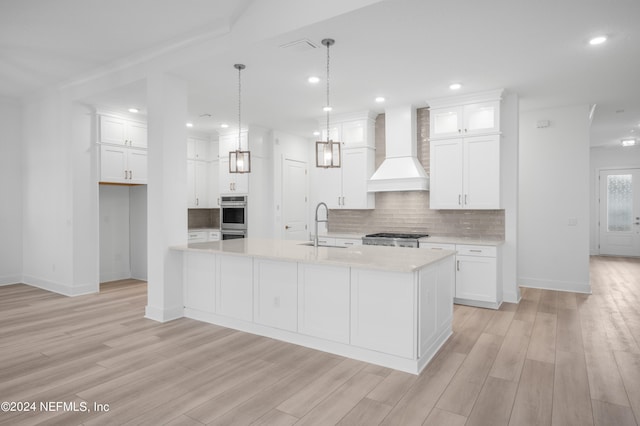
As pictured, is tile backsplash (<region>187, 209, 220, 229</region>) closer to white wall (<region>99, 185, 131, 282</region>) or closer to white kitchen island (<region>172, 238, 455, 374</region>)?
white wall (<region>99, 185, 131, 282</region>)

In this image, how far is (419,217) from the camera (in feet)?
20.0

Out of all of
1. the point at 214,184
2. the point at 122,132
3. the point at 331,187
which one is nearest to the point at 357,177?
the point at 331,187

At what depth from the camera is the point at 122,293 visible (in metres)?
5.94

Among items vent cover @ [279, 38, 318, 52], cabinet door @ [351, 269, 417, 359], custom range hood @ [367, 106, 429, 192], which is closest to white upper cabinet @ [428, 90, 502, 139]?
custom range hood @ [367, 106, 429, 192]

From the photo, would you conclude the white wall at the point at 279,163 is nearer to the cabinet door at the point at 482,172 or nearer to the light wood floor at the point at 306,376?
the light wood floor at the point at 306,376

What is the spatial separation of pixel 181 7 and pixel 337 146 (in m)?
1.92

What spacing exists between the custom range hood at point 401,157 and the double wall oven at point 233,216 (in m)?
2.74

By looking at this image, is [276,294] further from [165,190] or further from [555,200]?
[555,200]

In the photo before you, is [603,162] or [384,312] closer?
[384,312]

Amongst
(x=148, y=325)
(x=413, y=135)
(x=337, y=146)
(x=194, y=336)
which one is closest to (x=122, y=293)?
(x=148, y=325)

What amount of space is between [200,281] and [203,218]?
4223mm

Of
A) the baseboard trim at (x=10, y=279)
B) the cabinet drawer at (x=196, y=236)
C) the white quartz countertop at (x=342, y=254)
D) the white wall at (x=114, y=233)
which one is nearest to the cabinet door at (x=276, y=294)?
the white quartz countertop at (x=342, y=254)

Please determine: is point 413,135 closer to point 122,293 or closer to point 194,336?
point 194,336

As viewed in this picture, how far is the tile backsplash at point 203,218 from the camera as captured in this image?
8211 millimetres
